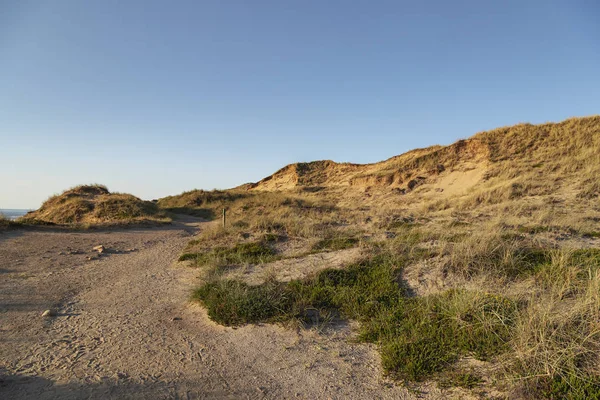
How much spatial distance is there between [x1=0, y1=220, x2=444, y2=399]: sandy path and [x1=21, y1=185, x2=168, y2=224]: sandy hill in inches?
546

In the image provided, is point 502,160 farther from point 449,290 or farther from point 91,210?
point 91,210

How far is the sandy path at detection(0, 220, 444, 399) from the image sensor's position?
3859 mm

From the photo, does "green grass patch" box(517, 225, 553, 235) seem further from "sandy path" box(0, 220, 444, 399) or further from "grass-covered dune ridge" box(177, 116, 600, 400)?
"sandy path" box(0, 220, 444, 399)

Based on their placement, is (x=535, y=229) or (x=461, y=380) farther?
(x=535, y=229)

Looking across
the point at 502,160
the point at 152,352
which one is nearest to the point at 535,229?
the point at 152,352

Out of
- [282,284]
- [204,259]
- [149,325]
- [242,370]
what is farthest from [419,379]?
[204,259]

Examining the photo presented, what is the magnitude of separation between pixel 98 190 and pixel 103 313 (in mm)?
25907

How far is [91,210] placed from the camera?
71.6 feet

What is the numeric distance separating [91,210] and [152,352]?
20453 millimetres

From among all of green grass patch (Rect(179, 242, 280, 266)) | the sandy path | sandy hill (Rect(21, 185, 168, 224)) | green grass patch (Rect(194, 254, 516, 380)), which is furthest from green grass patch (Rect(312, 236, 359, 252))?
sandy hill (Rect(21, 185, 168, 224))

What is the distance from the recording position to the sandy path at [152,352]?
3.86 meters

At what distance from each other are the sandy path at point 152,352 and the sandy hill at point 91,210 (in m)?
13.9

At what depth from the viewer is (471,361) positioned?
414 cm

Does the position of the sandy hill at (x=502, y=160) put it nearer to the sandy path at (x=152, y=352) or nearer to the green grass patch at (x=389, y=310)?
the green grass patch at (x=389, y=310)
